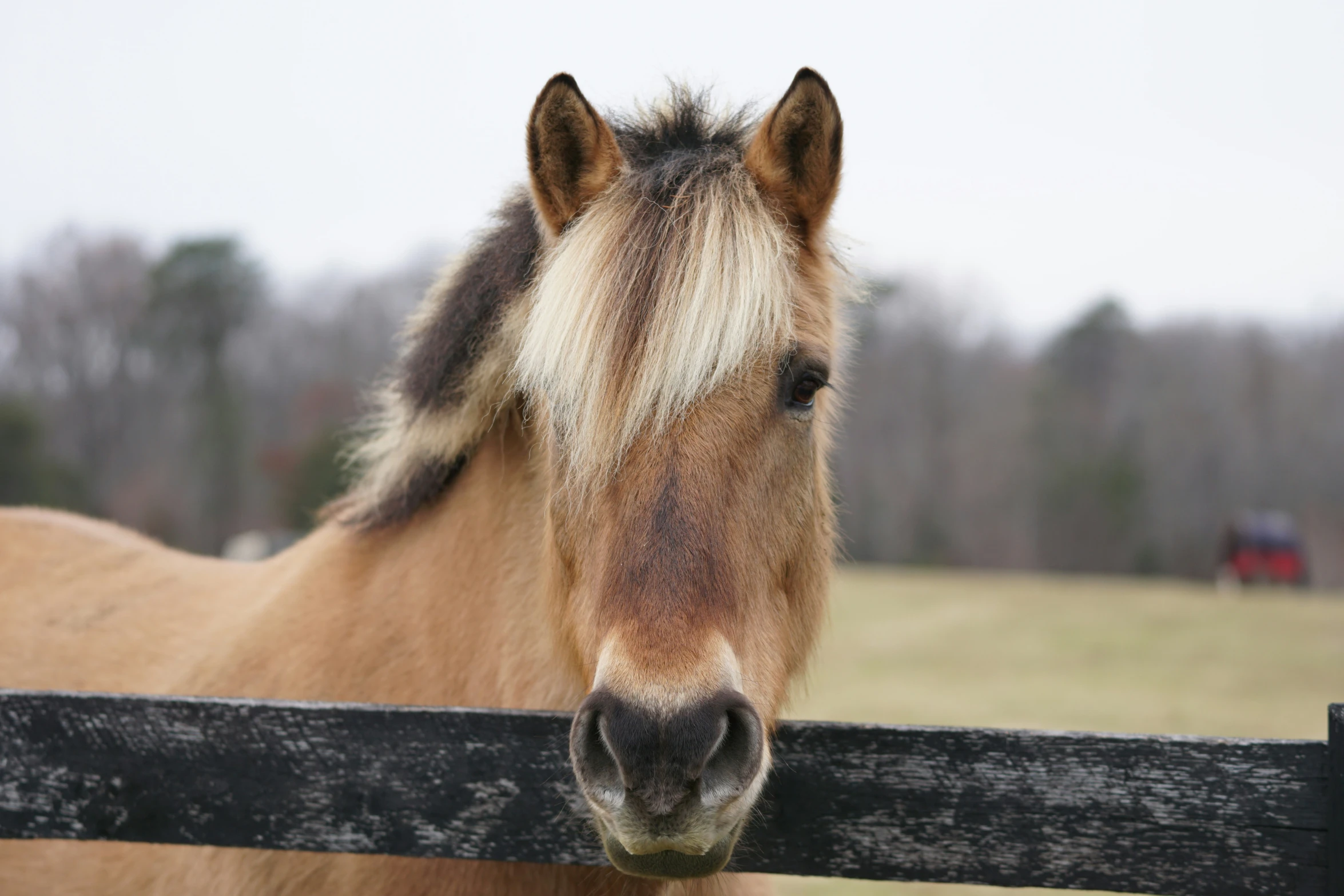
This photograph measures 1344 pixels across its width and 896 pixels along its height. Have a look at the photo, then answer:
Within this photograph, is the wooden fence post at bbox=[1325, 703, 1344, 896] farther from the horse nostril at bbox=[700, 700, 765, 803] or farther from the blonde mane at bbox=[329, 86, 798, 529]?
the blonde mane at bbox=[329, 86, 798, 529]

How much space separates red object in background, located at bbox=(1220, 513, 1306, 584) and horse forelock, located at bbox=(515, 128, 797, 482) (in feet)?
114

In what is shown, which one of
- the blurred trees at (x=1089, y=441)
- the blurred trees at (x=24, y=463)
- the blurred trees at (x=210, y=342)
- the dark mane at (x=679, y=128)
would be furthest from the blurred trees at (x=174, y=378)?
the dark mane at (x=679, y=128)

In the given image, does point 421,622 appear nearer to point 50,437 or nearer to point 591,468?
point 591,468

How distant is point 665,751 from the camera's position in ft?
5.42

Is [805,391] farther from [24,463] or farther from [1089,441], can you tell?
[1089,441]

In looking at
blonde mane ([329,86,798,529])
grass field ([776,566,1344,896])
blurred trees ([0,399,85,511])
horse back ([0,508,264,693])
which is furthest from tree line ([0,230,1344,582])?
blonde mane ([329,86,798,529])

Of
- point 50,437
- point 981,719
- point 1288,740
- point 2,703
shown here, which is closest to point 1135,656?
point 981,719

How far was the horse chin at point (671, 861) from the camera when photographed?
5.88 feet

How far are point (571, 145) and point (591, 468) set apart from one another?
2.82 ft

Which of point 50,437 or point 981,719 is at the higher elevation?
→ point 981,719

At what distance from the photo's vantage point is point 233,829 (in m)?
2.07

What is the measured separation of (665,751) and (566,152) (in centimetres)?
151

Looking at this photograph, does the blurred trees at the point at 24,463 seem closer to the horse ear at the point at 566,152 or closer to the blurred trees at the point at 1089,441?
the blurred trees at the point at 1089,441

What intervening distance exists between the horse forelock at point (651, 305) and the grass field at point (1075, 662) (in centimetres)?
509
